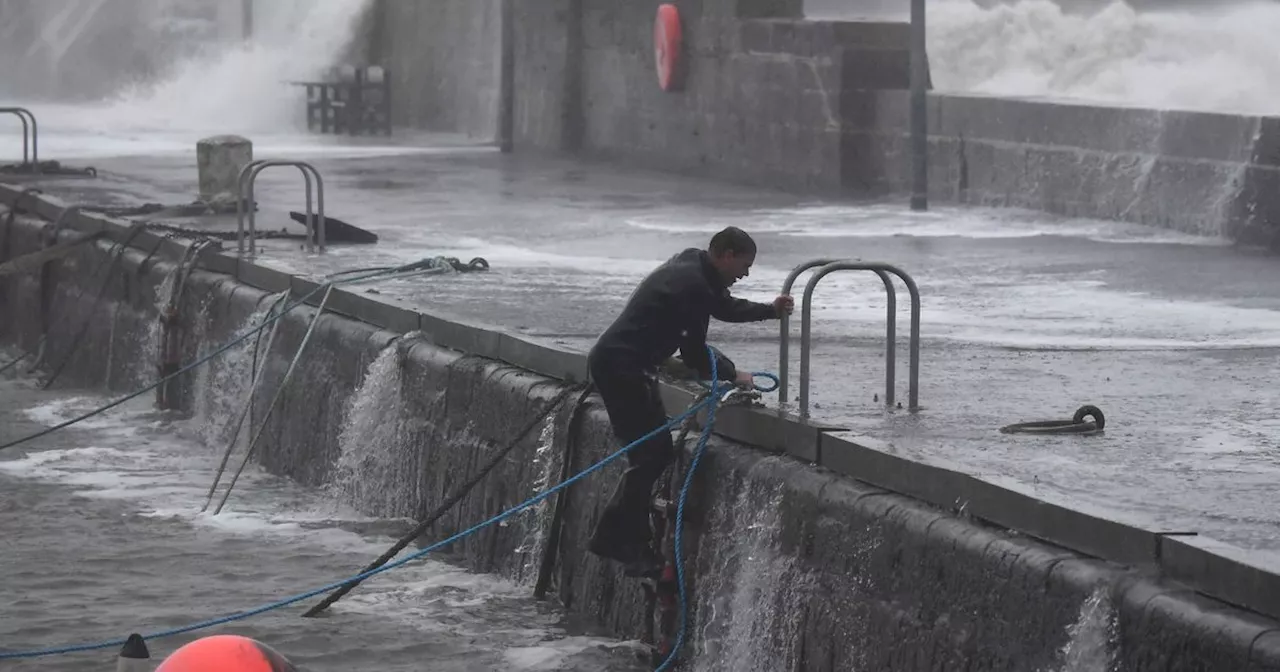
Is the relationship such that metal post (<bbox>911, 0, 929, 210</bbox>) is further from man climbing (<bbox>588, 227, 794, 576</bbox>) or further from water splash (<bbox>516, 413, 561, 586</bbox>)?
man climbing (<bbox>588, 227, 794, 576</bbox>)

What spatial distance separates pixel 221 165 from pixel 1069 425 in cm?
1142

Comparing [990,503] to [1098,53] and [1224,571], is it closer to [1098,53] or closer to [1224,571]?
[1224,571]

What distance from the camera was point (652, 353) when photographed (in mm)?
Result: 9539

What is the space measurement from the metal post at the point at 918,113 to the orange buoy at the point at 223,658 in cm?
1488

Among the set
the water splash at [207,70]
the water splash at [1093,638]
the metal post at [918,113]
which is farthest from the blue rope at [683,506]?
the water splash at [207,70]

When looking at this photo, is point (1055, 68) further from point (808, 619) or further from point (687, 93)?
point (808, 619)

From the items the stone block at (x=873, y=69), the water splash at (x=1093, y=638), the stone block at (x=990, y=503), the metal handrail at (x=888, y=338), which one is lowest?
the water splash at (x=1093, y=638)

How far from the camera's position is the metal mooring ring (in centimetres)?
949

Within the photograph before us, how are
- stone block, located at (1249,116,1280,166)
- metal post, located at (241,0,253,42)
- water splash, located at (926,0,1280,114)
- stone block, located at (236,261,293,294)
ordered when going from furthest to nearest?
water splash, located at (926,0,1280,114)
metal post, located at (241,0,253,42)
stone block, located at (1249,116,1280,166)
stone block, located at (236,261,293,294)

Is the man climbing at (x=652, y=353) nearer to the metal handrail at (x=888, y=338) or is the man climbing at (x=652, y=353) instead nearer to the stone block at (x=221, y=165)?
the metal handrail at (x=888, y=338)

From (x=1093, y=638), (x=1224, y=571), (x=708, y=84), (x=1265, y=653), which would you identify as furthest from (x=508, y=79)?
(x=1265, y=653)

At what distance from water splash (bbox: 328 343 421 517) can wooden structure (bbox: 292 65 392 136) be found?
1980 centimetres

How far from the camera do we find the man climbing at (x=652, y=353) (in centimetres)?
936

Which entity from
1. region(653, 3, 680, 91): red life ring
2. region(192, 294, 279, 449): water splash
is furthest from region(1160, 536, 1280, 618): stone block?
region(653, 3, 680, 91): red life ring
